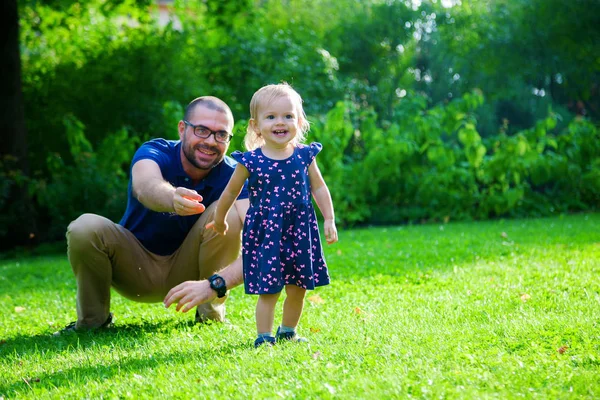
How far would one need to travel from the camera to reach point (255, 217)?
3.61 meters

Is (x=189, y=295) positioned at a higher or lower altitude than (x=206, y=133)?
lower

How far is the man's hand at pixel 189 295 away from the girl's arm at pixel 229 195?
342 millimetres

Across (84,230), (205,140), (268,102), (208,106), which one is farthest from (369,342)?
(84,230)

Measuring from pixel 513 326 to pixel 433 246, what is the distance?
372 centimetres

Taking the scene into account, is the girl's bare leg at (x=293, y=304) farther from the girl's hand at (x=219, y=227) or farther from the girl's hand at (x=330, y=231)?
the girl's hand at (x=219, y=227)

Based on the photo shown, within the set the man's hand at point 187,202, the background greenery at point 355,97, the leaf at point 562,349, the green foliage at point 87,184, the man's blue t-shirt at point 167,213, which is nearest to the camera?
the leaf at point 562,349

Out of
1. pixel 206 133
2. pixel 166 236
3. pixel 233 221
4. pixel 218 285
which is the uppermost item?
pixel 206 133

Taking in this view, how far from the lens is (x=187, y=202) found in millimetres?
3426

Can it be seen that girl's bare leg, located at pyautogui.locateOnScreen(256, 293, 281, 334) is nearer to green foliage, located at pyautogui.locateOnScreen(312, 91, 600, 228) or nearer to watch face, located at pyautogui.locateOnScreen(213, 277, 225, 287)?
watch face, located at pyautogui.locateOnScreen(213, 277, 225, 287)

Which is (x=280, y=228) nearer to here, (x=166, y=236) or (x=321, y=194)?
(x=321, y=194)

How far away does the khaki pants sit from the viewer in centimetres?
421

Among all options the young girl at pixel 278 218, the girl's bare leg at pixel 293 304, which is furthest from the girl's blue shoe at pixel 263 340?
the girl's bare leg at pixel 293 304

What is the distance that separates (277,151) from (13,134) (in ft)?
25.1

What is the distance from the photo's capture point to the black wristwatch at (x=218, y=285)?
12.1ft
